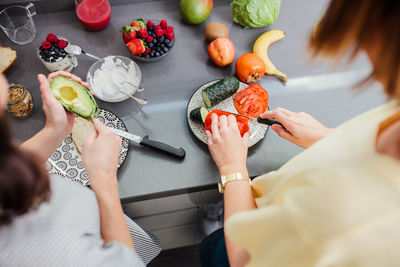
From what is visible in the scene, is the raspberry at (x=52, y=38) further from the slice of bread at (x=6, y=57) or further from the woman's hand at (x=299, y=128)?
the woman's hand at (x=299, y=128)

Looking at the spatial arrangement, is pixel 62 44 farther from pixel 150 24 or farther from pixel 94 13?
pixel 150 24

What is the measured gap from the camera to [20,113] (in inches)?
38.0

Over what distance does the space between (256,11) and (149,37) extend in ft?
1.47

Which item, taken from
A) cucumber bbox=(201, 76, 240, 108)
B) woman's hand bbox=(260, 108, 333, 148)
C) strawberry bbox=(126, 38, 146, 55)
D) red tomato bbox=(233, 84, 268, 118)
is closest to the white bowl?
strawberry bbox=(126, 38, 146, 55)

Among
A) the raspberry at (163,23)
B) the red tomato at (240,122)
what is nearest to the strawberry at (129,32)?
the raspberry at (163,23)

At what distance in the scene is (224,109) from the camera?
106 cm

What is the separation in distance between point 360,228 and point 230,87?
711 mm

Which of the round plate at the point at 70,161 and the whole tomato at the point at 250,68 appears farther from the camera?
the whole tomato at the point at 250,68

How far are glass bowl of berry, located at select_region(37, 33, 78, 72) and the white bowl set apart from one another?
9cm

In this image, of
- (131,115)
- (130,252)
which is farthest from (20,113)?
(130,252)

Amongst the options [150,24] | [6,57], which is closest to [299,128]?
[150,24]

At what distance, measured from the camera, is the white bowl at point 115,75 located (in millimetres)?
1028

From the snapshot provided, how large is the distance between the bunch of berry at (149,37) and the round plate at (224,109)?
22 centimetres

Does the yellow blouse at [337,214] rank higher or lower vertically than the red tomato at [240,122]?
higher
